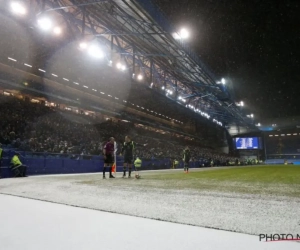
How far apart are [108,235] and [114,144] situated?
8278mm

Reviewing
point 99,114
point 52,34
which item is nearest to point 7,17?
point 52,34

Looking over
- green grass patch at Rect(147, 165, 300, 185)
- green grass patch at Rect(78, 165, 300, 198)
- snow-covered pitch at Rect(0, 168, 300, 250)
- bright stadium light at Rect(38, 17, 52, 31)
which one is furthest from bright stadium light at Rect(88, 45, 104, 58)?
snow-covered pitch at Rect(0, 168, 300, 250)

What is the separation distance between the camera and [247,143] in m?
54.0

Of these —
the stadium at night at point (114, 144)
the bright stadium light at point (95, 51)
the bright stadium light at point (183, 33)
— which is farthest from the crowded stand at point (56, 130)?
the bright stadium light at point (183, 33)

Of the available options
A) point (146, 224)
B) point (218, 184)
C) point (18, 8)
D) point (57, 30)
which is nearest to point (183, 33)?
point (57, 30)

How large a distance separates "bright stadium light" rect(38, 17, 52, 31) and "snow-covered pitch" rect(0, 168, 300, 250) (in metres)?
13.0

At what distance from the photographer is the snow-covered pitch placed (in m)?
2.29

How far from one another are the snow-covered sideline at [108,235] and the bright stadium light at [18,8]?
45.0 feet

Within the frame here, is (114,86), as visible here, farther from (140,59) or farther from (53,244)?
(53,244)

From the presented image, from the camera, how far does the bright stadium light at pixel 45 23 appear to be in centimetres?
1464

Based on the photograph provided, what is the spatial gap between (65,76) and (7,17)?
991cm

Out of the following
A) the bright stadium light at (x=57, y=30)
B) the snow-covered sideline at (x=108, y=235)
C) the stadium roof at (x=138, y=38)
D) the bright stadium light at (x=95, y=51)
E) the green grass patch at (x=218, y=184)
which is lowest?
the snow-covered sideline at (x=108, y=235)

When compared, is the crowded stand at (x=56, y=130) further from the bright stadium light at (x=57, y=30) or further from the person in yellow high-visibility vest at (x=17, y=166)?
the bright stadium light at (x=57, y=30)

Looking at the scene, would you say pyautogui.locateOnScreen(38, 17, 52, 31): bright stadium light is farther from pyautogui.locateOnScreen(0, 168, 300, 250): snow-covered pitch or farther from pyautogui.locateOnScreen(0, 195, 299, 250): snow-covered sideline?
pyautogui.locateOnScreen(0, 195, 299, 250): snow-covered sideline
